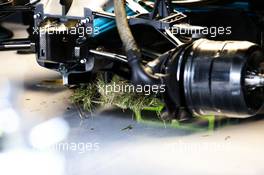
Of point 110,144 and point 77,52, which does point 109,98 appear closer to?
point 110,144

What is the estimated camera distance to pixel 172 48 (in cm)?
173

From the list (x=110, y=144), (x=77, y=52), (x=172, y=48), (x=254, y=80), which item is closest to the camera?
(x=254, y=80)

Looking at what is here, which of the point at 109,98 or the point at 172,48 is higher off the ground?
the point at 172,48

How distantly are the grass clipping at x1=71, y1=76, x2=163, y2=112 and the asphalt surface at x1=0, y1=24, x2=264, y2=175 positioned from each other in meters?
0.06

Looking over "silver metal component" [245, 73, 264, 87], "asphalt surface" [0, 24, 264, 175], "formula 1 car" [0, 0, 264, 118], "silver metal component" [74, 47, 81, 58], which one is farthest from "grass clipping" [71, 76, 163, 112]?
"silver metal component" [245, 73, 264, 87]

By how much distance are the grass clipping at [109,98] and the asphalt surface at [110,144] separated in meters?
0.06

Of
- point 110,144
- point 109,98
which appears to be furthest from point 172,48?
point 109,98

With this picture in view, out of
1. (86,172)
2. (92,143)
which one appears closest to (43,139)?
(92,143)

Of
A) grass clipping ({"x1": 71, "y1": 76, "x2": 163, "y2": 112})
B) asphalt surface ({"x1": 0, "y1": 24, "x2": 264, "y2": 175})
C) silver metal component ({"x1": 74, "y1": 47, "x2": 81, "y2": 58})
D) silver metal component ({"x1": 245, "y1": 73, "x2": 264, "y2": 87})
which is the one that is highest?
silver metal component ({"x1": 245, "y1": 73, "x2": 264, "y2": 87})

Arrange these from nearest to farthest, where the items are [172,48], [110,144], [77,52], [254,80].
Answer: [254,80]
[172,48]
[77,52]
[110,144]

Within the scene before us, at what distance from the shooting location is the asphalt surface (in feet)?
6.24

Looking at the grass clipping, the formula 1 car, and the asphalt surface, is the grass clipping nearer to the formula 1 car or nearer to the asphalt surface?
the asphalt surface

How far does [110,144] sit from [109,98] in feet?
1.24

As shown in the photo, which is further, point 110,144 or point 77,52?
point 110,144
